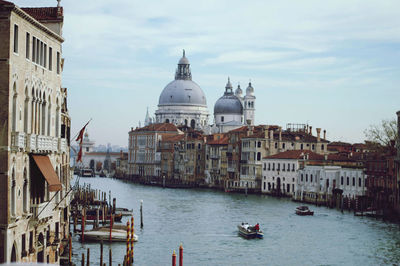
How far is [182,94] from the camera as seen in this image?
355 ft

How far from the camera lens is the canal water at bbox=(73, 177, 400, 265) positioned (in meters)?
23.9

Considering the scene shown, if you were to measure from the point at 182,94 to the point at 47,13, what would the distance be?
9068cm

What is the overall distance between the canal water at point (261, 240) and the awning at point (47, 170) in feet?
22.2

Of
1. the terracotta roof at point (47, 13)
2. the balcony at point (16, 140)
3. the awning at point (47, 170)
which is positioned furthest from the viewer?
the terracotta roof at point (47, 13)

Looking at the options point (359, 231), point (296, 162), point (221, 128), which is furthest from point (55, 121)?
point (221, 128)

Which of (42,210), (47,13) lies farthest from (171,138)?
(42,210)

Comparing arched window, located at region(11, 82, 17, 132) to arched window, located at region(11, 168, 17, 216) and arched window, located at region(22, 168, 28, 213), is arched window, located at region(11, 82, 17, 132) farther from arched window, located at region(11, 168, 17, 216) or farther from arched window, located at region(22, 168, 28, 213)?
arched window, located at region(22, 168, 28, 213)

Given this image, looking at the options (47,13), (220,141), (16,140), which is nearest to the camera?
(16,140)

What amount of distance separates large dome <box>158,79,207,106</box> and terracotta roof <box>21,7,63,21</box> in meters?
90.5

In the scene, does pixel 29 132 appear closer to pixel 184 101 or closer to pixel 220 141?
pixel 220 141

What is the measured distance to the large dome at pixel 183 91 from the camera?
108 m

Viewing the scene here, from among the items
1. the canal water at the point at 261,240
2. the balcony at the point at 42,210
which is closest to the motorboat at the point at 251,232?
the canal water at the point at 261,240

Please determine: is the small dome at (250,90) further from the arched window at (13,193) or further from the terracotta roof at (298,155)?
the arched window at (13,193)

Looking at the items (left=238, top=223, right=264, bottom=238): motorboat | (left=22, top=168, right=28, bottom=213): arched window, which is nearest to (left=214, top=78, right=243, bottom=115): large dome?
(left=238, top=223, right=264, bottom=238): motorboat
